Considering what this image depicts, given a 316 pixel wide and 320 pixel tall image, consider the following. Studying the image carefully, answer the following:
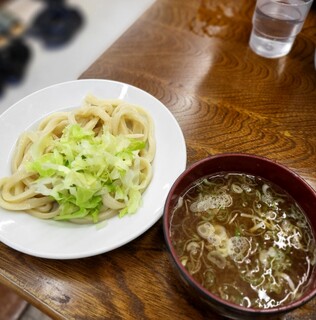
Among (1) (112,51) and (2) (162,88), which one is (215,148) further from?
(1) (112,51)

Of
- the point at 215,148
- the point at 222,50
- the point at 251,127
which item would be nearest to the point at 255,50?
the point at 222,50

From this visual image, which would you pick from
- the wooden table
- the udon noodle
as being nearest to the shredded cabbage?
the udon noodle

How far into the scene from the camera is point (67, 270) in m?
0.93

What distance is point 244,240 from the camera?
87cm

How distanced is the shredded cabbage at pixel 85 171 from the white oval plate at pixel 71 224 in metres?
0.04

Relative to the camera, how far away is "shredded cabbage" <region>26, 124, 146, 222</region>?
984mm

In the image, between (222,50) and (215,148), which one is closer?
(215,148)

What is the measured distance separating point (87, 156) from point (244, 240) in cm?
48

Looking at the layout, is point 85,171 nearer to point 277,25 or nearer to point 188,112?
point 188,112

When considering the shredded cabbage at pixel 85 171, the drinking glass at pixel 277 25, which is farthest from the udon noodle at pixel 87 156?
the drinking glass at pixel 277 25

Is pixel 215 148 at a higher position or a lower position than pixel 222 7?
lower

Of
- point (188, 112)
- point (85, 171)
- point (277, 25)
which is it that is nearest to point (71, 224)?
point (85, 171)

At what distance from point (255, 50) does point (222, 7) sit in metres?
0.35

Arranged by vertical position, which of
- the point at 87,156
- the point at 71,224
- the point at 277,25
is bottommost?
the point at 71,224
